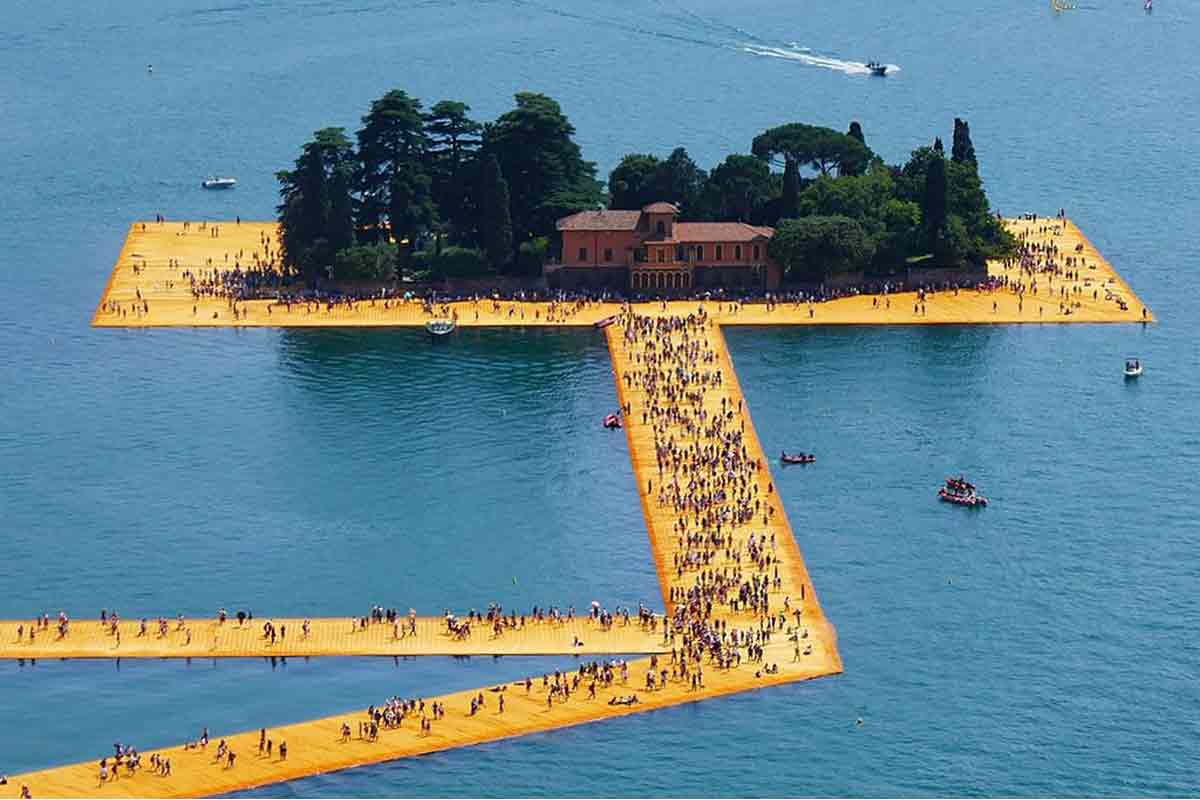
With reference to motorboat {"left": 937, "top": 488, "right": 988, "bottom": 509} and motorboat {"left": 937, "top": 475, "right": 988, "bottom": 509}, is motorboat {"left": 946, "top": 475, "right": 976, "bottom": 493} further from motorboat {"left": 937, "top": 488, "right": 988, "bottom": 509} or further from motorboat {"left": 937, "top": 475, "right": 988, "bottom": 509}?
motorboat {"left": 937, "top": 488, "right": 988, "bottom": 509}

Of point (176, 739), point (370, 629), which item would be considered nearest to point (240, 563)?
point (370, 629)

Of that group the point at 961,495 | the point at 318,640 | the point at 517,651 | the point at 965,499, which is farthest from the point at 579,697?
the point at 961,495

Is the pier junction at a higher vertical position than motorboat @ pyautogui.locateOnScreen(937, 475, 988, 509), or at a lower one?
lower

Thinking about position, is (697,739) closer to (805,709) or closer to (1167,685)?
(805,709)

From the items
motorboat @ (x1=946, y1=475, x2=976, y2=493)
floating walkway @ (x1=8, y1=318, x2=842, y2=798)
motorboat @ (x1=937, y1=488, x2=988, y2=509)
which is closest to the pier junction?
floating walkway @ (x1=8, y1=318, x2=842, y2=798)

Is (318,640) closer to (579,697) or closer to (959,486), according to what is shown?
(579,697)

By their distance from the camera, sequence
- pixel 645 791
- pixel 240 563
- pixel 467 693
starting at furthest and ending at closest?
pixel 240 563
pixel 467 693
pixel 645 791
